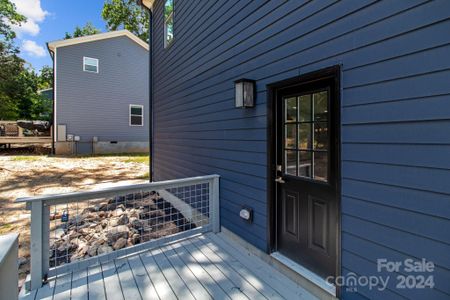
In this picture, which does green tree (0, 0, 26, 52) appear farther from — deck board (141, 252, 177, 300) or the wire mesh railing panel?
deck board (141, 252, 177, 300)

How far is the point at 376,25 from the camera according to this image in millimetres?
1715

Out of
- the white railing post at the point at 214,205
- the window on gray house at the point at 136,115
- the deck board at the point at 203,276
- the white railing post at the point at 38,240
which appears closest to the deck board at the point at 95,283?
the white railing post at the point at 38,240

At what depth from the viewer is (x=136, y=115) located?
15.1 m

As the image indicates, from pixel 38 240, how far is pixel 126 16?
74.5 feet

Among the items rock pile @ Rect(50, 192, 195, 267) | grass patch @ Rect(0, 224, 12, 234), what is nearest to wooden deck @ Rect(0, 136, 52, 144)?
rock pile @ Rect(50, 192, 195, 267)

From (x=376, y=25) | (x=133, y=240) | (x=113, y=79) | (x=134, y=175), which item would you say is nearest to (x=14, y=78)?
(x=113, y=79)

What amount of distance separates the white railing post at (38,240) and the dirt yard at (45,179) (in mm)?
917

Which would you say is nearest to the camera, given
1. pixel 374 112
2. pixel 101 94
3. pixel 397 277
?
pixel 397 277

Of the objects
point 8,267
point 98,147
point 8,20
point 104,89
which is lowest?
point 8,267

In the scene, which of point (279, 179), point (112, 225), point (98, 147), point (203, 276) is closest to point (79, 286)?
point (203, 276)

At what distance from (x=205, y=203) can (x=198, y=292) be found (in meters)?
2.05

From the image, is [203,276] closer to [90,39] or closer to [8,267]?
[8,267]

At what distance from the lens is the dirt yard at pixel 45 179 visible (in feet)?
14.6

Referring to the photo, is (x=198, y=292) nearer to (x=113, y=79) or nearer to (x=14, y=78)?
(x=113, y=79)
